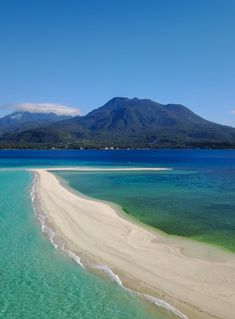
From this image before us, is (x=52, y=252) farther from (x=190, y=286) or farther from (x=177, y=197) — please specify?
(x=177, y=197)

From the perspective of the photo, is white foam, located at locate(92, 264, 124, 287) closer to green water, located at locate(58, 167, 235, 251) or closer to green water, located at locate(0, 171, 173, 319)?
green water, located at locate(0, 171, 173, 319)

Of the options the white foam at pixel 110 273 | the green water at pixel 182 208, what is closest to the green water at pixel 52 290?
the white foam at pixel 110 273

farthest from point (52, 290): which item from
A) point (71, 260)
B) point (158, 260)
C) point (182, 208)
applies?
point (182, 208)

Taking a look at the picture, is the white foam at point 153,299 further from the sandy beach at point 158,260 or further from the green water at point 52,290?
the green water at point 52,290

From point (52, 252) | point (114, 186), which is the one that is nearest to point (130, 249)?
point (52, 252)

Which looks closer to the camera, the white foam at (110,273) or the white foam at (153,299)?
the white foam at (153,299)

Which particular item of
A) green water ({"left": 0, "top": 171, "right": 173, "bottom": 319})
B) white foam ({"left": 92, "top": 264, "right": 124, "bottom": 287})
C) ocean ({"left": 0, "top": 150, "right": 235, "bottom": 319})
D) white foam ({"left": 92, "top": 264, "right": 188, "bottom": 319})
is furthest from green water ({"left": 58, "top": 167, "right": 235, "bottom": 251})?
green water ({"left": 0, "top": 171, "right": 173, "bottom": 319})
